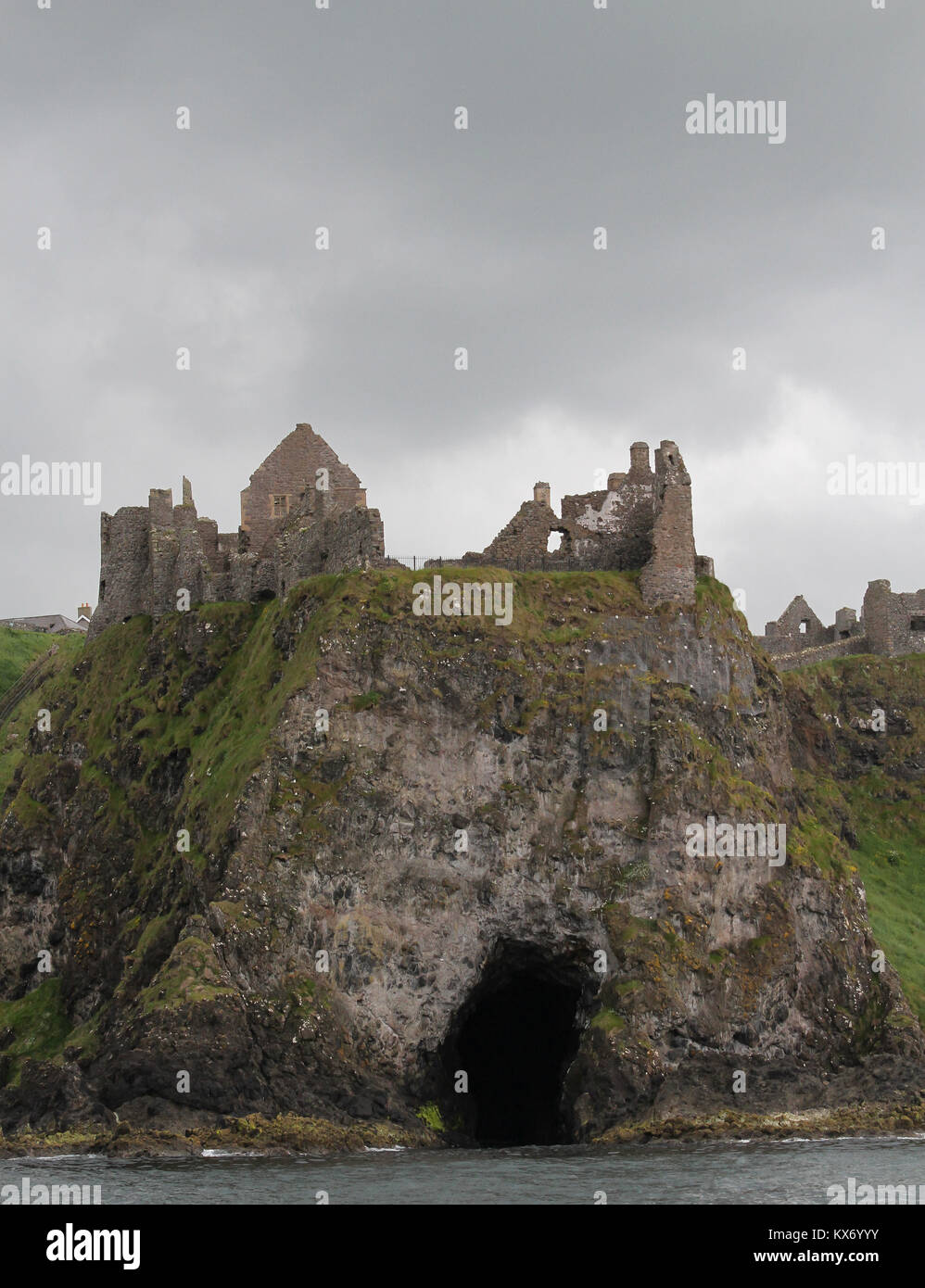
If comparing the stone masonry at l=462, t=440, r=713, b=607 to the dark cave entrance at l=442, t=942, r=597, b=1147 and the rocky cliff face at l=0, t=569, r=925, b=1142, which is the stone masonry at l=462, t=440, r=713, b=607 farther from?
the dark cave entrance at l=442, t=942, r=597, b=1147

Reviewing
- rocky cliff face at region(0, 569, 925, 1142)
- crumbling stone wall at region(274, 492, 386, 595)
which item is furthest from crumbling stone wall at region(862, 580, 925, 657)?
crumbling stone wall at region(274, 492, 386, 595)

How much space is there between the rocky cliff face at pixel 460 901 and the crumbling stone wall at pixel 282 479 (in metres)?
7.21

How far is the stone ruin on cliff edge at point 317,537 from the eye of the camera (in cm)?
8731

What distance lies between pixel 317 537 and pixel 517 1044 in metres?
24.2

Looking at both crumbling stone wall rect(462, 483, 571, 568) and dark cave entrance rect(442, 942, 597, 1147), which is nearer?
dark cave entrance rect(442, 942, 597, 1147)

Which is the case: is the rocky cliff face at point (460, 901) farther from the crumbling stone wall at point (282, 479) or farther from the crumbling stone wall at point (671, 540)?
the crumbling stone wall at point (282, 479)

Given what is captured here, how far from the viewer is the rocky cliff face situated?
74438 mm

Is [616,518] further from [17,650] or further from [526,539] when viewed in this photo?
[17,650]

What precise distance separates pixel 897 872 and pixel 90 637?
43997 millimetres

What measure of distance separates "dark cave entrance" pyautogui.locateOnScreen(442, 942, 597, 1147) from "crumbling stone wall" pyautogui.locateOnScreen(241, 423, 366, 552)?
25833mm

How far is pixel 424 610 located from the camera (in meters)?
83.6

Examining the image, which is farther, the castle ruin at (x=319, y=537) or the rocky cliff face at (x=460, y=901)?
the castle ruin at (x=319, y=537)

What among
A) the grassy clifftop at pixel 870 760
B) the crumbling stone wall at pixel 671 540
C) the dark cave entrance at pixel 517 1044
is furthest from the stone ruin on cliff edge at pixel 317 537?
the grassy clifftop at pixel 870 760
